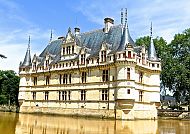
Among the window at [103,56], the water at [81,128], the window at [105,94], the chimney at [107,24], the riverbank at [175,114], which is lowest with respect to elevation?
the riverbank at [175,114]

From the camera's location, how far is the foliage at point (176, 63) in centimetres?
5128

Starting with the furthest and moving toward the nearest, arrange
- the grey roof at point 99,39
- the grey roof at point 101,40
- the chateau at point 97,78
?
the grey roof at point 99,39
the grey roof at point 101,40
the chateau at point 97,78

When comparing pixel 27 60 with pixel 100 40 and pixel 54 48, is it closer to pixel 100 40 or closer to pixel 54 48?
pixel 54 48

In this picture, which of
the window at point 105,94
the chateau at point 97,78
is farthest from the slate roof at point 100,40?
the window at point 105,94

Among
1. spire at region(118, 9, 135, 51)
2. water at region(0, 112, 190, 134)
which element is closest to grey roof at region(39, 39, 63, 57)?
spire at region(118, 9, 135, 51)

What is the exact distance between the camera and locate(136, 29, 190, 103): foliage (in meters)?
51.3

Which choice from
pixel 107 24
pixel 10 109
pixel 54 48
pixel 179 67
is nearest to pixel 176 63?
pixel 179 67

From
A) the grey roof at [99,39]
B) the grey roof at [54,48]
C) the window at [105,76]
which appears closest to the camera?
the window at [105,76]

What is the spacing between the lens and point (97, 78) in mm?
38781

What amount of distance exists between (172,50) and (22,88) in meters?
28.1

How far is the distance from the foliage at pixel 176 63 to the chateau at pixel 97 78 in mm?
11119

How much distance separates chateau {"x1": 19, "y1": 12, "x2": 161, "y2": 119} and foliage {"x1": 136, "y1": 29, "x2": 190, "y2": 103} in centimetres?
1112

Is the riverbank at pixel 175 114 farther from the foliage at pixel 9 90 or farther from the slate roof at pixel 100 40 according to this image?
the foliage at pixel 9 90

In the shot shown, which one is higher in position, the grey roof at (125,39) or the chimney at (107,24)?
the chimney at (107,24)
